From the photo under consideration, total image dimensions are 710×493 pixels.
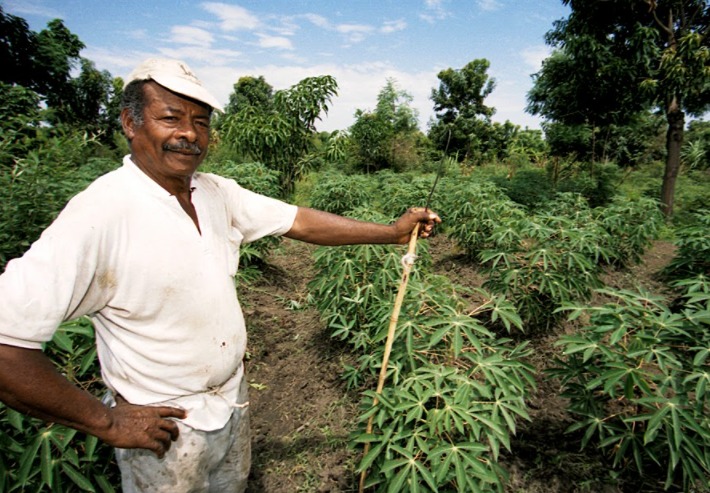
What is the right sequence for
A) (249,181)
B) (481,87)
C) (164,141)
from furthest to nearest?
(481,87), (249,181), (164,141)

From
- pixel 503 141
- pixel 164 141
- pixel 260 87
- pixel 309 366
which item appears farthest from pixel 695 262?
pixel 260 87

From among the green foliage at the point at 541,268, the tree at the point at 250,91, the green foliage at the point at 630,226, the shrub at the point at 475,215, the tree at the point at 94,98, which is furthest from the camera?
the tree at the point at 250,91

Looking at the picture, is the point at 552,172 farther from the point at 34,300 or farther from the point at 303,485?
the point at 34,300

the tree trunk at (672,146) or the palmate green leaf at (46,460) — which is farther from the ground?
the tree trunk at (672,146)

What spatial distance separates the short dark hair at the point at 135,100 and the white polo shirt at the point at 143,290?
5.1 inches

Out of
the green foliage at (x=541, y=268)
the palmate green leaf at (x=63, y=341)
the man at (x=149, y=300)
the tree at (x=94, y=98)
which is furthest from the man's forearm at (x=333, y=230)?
the tree at (x=94, y=98)

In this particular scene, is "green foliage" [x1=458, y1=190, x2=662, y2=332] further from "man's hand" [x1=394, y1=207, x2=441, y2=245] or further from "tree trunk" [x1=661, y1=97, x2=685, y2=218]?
"tree trunk" [x1=661, y1=97, x2=685, y2=218]

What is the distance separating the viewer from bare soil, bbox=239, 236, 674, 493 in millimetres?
1979

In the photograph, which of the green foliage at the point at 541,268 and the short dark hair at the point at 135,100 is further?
the green foliage at the point at 541,268

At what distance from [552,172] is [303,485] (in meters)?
12.6

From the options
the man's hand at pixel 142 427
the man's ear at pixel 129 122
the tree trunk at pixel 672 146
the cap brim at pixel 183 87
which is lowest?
the man's hand at pixel 142 427

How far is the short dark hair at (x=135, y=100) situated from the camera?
3.33 feet

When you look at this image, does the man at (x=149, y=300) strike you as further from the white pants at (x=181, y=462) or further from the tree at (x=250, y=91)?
→ the tree at (x=250, y=91)

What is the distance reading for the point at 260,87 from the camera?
2452 centimetres
